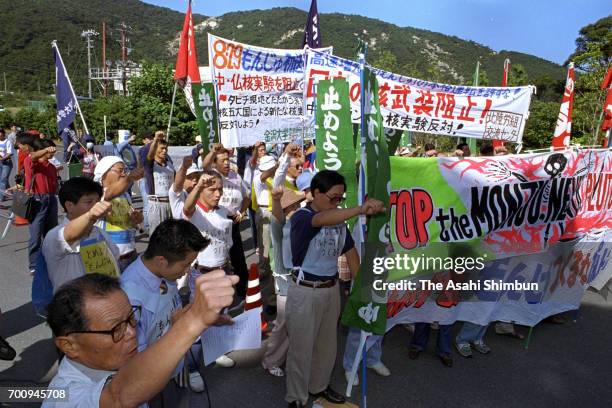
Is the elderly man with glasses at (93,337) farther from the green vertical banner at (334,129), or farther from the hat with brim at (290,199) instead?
the hat with brim at (290,199)

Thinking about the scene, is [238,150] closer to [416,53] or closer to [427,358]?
[427,358]

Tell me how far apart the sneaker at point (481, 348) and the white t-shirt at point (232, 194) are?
3.01 metres

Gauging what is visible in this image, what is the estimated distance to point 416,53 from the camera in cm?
11444

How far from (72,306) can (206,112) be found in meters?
3.48

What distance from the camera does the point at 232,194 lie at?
5.11 meters

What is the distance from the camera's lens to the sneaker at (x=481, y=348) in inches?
167

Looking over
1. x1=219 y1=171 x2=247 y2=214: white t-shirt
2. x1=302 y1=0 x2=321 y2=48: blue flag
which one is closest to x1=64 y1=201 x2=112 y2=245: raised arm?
x1=219 y1=171 x2=247 y2=214: white t-shirt

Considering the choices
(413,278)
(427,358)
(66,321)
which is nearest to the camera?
(66,321)

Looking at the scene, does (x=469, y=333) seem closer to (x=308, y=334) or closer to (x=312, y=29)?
(x=308, y=334)

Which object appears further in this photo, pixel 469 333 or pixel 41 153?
pixel 41 153

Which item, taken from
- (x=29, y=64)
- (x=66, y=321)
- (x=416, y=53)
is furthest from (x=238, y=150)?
(x=416, y=53)

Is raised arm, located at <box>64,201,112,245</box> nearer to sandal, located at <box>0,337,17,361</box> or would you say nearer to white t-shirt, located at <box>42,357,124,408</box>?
white t-shirt, located at <box>42,357,124,408</box>

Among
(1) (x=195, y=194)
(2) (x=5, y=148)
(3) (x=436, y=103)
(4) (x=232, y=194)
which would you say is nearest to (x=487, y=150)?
(3) (x=436, y=103)

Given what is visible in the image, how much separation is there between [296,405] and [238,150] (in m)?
6.39
